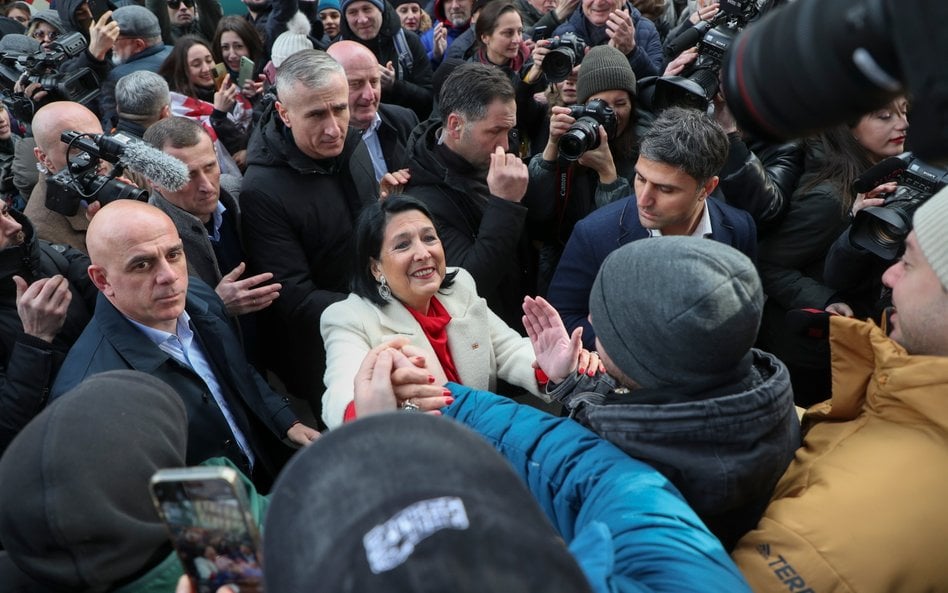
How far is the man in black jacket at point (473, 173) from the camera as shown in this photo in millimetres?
3136

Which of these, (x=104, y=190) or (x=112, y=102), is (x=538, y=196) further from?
(x=112, y=102)

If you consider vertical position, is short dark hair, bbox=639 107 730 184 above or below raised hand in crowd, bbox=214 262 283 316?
above

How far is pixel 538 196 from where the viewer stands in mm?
3471

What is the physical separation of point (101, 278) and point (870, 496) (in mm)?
2170

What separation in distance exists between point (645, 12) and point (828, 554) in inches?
223

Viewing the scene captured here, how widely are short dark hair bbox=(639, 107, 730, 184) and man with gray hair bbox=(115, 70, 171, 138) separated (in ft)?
8.26

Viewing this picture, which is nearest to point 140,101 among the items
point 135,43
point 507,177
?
point 135,43

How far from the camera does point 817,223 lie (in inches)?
124

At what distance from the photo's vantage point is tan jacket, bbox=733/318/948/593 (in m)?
1.31

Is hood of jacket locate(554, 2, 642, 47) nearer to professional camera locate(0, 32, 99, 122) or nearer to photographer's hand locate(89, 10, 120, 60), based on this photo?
Result: photographer's hand locate(89, 10, 120, 60)

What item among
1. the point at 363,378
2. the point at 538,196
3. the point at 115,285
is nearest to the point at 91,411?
the point at 363,378

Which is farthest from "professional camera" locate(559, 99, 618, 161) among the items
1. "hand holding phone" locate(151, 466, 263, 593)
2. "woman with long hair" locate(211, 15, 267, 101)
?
"woman with long hair" locate(211, 15, 267, 101)

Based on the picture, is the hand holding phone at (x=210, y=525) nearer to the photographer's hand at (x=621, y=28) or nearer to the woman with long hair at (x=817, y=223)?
the woman with long hair at (x=817, y=223)

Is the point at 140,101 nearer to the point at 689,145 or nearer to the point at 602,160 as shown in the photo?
the point at 602,160
